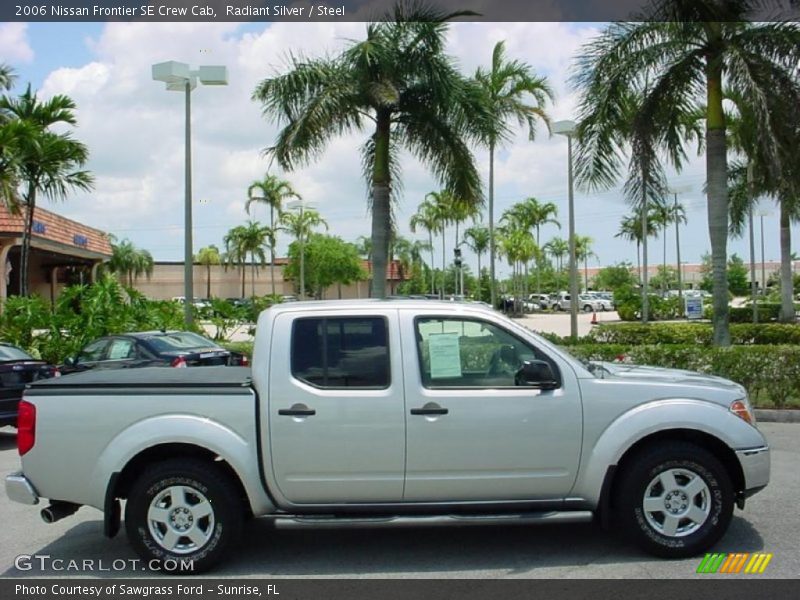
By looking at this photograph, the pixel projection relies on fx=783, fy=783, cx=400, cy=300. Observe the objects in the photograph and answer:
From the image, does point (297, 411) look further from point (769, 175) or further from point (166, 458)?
point (769, 175)

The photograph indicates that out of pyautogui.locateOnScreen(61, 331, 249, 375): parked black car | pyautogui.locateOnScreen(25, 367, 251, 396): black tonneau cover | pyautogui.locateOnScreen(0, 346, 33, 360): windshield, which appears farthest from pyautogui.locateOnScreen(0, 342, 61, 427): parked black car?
pyautogui.locateOnScreen(25, 367, 251, 396): black tonneau cover

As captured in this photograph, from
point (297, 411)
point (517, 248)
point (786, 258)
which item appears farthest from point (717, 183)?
point (517, 248)

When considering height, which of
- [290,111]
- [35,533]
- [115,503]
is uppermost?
[290,111]

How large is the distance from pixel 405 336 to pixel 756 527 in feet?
10.3

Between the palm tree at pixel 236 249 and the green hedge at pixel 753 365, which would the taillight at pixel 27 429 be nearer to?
the green hedge at pixel 753 365

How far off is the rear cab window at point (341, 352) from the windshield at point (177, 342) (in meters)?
7.97

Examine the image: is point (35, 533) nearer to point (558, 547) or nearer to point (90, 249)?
point (558, 547)

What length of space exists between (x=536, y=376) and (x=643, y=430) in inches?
31.7

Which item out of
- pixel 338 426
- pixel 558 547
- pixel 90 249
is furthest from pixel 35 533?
pixel 90 249

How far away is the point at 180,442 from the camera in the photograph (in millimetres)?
A: 5195

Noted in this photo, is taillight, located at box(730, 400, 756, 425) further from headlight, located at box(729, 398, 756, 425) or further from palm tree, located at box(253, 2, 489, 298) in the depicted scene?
palm tree, located at box(253, 2, 489, 298)

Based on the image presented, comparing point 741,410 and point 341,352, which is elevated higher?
point 341,352

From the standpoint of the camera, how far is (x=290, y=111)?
1616 cm
